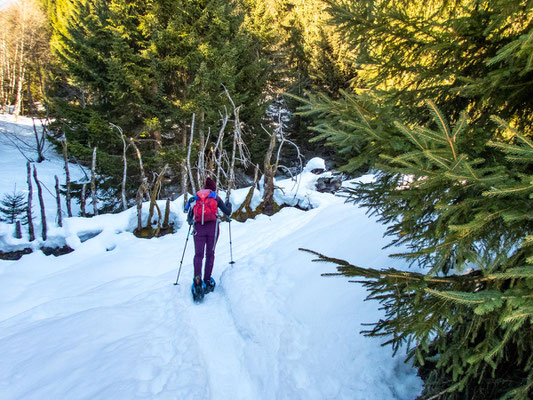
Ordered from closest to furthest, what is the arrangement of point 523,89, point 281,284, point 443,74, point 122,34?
point 523,89 < point 443,74 < point 281,284 < point 122,34

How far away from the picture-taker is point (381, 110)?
2311mm

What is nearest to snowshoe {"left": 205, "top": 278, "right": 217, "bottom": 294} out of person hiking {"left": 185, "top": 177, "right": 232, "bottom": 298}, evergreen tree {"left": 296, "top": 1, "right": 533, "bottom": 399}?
person hiking {"left": 185, "top": 177, "right": 232, "bottom": 298}

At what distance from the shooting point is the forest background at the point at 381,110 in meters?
1.74

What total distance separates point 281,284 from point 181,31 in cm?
1445

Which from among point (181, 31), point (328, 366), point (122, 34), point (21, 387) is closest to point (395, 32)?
point (328, 366)

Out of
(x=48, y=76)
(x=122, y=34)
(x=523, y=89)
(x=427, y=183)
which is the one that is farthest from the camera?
(x=48, y=76)

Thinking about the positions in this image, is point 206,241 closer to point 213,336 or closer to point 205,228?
point 205,228

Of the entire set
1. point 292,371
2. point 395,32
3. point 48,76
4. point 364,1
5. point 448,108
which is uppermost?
point 48,76

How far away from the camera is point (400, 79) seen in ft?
10.1

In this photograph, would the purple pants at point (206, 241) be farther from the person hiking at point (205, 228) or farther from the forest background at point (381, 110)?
the forest background at point (381, 110)

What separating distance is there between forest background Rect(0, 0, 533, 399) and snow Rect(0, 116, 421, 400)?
0.57m

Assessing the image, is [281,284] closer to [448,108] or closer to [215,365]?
[215,365]

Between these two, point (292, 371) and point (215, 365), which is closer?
point (292, 371)

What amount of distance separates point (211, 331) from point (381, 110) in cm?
360
